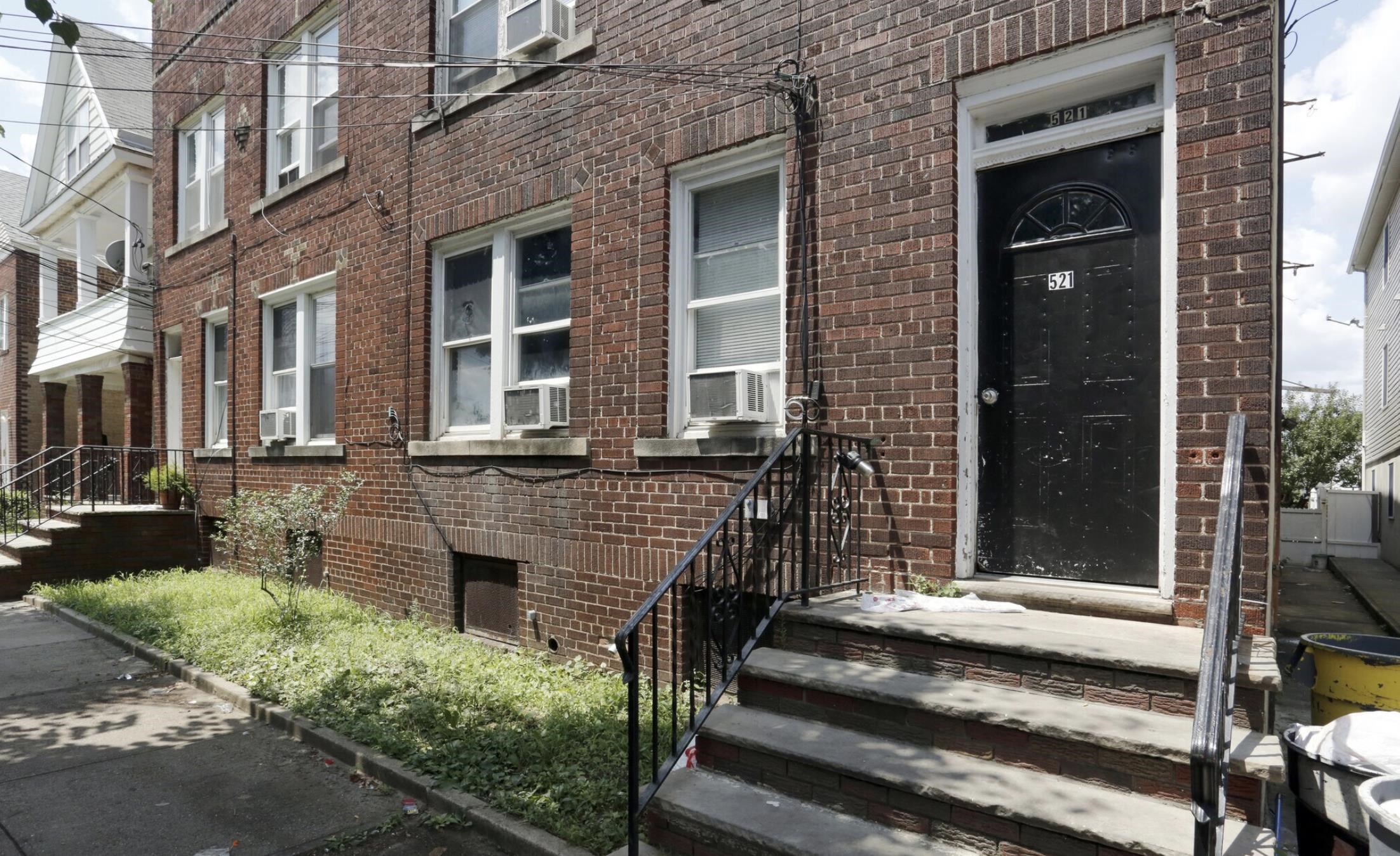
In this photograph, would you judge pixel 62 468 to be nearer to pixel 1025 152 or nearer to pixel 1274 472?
pixel 1025 152

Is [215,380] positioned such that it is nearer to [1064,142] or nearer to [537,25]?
[537,25]

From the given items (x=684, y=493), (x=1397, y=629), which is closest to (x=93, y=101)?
(x=684, y=493)

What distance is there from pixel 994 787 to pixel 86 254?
18.2 meters

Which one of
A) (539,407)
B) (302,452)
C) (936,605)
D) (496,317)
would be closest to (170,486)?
(302,452)

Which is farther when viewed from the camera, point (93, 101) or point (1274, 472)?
point (93, 101)

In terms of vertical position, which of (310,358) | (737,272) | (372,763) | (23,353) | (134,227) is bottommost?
(372,763)

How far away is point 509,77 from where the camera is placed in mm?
7156

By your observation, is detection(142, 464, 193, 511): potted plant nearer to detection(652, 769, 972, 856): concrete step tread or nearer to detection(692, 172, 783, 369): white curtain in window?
detection(692, 172, 783, 369): white curtain in window

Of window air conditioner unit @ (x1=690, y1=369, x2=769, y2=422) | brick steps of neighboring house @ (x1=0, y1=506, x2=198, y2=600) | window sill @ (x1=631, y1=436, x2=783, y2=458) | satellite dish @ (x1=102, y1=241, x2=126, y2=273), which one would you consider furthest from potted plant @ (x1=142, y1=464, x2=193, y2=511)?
window air conditioner unit @ (x1=690, y1=369, x2=769, y2=422)

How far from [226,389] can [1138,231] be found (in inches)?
438

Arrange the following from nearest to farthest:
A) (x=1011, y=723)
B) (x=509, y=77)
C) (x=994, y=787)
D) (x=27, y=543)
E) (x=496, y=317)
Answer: (x=994, y=787), (x=1011, y=723), (x=509, y=77), (x=496, y=317), (x=27, y=543)

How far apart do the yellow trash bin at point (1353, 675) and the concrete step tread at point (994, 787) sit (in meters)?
1.30

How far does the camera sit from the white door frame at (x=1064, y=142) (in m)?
4.13

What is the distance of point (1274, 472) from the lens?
394cm
